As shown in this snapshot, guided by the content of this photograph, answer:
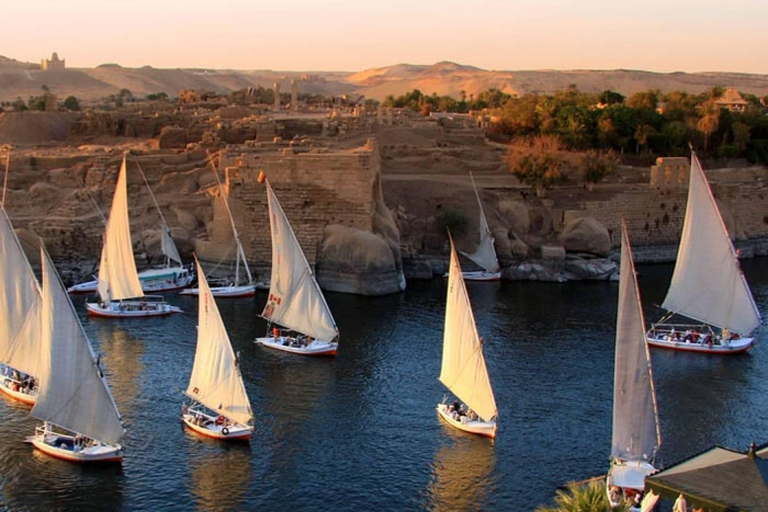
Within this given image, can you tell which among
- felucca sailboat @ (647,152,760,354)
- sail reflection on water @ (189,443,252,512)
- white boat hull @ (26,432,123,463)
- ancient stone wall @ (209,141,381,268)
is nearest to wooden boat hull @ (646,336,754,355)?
felucca sailboat @ (647,152,760,354)

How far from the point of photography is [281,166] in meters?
39.0

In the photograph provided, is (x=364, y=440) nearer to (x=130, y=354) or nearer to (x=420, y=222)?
(x=130, y=354)

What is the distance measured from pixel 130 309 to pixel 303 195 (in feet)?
26.0

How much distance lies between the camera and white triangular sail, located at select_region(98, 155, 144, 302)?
1345 inches

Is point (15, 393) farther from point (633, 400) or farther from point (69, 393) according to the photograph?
point (633, 400)

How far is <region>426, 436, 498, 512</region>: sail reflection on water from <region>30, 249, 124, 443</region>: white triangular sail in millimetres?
6435

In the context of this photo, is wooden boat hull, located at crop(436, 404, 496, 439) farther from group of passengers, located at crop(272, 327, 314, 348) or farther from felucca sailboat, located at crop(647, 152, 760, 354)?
felucca sailboat, located at crop(647, 152, 760, 354)

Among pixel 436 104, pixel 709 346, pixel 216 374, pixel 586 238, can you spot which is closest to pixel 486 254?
pixel 586 238

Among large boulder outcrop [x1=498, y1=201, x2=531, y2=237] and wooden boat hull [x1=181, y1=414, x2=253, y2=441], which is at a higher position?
large boulder outcrop [x1=498, y1=201, x2=531, y2=237]

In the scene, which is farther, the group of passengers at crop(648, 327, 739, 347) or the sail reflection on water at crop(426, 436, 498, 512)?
the group of passengers at crop(648, 327, 739, 347)

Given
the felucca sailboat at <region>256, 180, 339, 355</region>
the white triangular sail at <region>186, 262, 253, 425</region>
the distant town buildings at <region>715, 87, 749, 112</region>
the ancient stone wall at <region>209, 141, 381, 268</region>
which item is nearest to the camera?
the white triangular sail at <region>186, 262, 253, 425</region>

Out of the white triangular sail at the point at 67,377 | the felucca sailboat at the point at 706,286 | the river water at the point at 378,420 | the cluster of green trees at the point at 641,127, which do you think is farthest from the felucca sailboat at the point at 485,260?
the white triangular sail at the point at 67,377

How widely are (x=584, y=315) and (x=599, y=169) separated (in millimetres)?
13331

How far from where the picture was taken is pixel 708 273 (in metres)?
32.3
